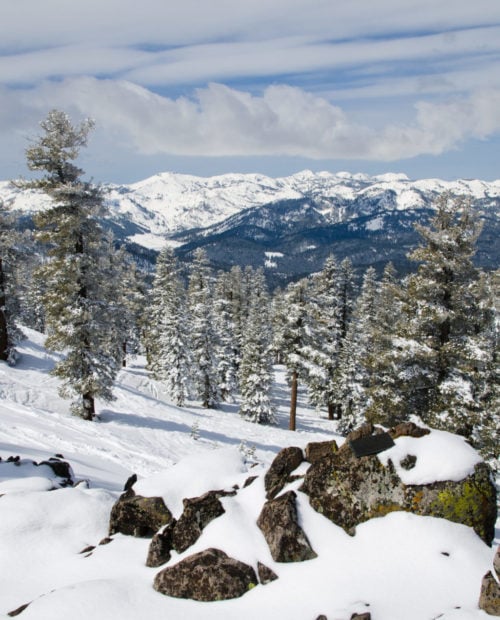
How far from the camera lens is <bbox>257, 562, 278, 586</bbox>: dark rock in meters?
5.75

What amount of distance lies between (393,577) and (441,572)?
62cm

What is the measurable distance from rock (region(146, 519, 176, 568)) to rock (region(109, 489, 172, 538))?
2.21 feet

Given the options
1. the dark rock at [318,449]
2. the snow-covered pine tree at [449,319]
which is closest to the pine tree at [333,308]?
the snow-covered pine tree at [449,319]

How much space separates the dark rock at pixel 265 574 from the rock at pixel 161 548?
5.30 feet

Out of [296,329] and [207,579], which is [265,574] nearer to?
[207,579]

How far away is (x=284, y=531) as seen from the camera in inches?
243

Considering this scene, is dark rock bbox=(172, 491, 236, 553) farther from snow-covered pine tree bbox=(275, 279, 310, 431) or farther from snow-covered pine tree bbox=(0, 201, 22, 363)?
snow-covered pine tree bbox=(275, 279, 310, 431)

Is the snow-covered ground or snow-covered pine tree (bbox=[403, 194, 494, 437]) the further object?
snow-covered pine tree (bbox=[403, 194, 494, 437])

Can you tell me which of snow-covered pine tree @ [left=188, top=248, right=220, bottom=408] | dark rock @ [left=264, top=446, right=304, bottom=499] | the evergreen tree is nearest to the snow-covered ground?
dark rock @ [left=264, top=446, right=304, bottom=499]

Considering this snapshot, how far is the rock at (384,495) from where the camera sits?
6.25 metres

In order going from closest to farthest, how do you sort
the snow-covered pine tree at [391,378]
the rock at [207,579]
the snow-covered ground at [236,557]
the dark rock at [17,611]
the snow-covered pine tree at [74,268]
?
1. the snow-covered ground at [236,557]
2. the dark rock at [17,611]
3. the rock at [207,579]
4. the snow-covered pine tree at [391,378]
5. the snow-covered pine tree at [74,268]

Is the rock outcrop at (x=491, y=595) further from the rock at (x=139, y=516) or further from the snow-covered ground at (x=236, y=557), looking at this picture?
the rock at (x=139, y=516)

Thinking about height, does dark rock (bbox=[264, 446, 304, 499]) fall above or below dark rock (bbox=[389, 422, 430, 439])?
below

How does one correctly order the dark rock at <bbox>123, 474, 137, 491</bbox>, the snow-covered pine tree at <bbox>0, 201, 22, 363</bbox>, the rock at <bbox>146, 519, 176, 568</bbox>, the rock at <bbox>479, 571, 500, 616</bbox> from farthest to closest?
the snow-covered pine tree at <bbox>0, 201, 22, 363</bbox>
the dark rock at <bbox>123, 474, 137, 491</bbox>
the rock at <bbox>146, 519, 176, 568</bbox>
the rock at <bbox>479, 571, 500, 616</bbox>
